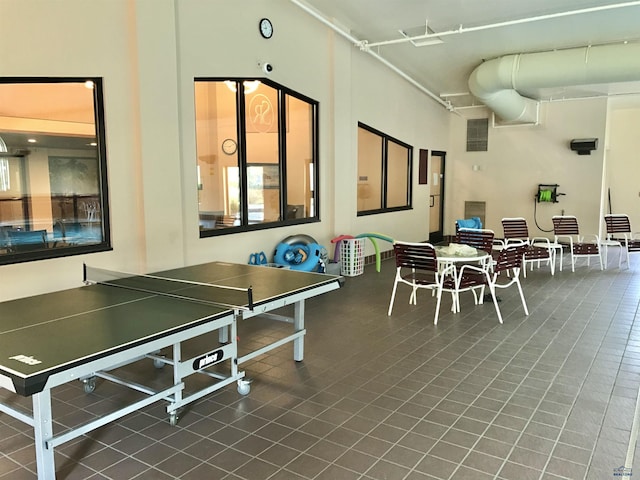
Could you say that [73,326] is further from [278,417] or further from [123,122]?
[123,122]

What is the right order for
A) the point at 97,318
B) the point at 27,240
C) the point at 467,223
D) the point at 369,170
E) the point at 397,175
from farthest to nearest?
the point at 397,175
the point at 369,170
the point at 467,223
the point at 27,240
the point at 97,318

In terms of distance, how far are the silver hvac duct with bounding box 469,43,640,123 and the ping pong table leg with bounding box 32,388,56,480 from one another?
25.3 ft

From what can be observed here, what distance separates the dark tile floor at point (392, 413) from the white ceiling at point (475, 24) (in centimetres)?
395

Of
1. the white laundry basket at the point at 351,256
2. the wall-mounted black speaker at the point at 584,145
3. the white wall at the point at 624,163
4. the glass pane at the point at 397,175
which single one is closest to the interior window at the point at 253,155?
the white laundry basket at the point at 351,256

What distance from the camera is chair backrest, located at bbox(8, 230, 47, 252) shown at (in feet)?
13.1

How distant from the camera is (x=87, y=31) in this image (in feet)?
13.8

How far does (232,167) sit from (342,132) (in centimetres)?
225

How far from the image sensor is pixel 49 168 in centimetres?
431

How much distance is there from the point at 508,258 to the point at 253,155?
331 cm

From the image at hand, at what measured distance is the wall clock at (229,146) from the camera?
5917 millimetres

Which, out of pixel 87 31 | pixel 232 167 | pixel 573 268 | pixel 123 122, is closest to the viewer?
pixel 87 31

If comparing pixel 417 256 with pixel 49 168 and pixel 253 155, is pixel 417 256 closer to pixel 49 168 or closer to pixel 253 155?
pixel 253 155

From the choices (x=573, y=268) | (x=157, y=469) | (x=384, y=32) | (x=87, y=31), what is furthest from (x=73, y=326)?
(x=573, y=268)

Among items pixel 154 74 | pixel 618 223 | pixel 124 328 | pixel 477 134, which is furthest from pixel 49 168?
pixel 477 134
